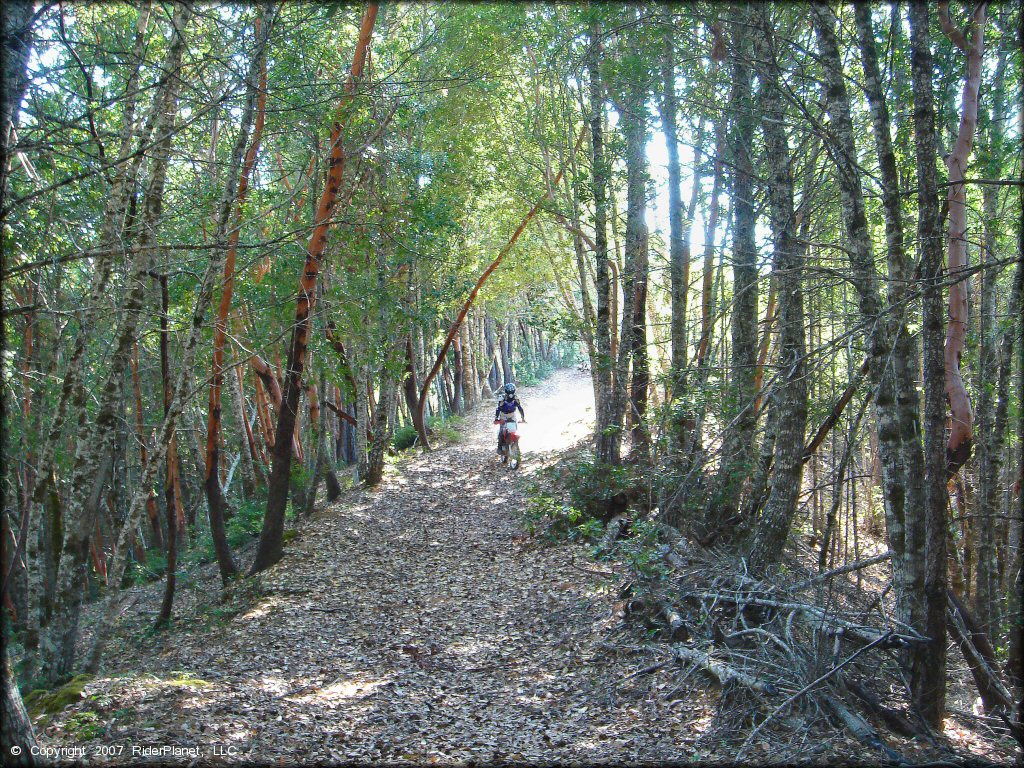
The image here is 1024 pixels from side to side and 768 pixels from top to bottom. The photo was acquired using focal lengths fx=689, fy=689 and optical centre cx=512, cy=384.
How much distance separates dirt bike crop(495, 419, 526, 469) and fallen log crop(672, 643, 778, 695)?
10842 millimetres

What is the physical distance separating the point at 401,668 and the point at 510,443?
1006cm

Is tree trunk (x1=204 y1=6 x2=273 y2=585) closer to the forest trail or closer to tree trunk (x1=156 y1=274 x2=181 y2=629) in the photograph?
tree trunk (x1=156 y1=274 x2=181 y2=629)

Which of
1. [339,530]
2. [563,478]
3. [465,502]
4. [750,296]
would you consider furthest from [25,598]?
[750,296]

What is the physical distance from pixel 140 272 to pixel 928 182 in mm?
6443

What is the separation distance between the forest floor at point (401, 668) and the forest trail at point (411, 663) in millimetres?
24

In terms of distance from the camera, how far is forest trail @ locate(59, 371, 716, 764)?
5059 millimetres

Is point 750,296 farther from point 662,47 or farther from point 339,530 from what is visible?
point 339,530

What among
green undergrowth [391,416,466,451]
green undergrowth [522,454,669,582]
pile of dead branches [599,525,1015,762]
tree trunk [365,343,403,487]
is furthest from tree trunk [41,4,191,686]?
green undergrowth [391,416,466,451]

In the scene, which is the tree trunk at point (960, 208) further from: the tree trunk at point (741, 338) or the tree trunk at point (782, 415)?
the tree trunk at point (741, 338)

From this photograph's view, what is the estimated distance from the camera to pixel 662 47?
797 cm

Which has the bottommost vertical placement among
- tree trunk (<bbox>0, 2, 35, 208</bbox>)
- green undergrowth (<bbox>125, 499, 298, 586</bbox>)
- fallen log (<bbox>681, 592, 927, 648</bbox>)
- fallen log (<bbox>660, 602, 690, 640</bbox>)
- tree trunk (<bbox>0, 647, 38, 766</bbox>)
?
green undergrowth (<bbox>125, 499, 298, 586</bbox>)

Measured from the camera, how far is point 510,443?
16.8 m

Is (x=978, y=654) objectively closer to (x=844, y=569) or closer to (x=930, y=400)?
(x=844, y=569)

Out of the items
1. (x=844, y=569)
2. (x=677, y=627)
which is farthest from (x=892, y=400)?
(x=677, y=627)
